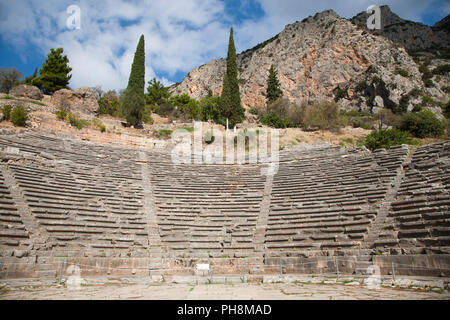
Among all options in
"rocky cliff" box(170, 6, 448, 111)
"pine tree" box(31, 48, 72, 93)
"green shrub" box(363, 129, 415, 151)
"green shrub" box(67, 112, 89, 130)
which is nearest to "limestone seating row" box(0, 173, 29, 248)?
"green shrub" box(67, 112, 89, 130)

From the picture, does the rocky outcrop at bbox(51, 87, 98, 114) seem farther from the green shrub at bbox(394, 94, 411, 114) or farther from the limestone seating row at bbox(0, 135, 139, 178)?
the green shrub at bbox(394, 94, 411, 114)

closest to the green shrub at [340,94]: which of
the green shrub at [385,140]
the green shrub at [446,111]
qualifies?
the green shrub at [446,111]

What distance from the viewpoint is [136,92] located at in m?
27.0

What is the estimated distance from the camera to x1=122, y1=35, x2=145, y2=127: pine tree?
26.1 meters

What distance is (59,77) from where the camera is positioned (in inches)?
1352

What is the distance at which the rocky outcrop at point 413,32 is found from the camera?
215 feet

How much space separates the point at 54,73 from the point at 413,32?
250 feet

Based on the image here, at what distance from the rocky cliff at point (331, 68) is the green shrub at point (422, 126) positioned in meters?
16.9

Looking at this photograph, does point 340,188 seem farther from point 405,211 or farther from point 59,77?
point 59,77

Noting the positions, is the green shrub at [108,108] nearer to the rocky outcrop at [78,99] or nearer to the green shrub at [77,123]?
the rocky outcrop at [78,99]

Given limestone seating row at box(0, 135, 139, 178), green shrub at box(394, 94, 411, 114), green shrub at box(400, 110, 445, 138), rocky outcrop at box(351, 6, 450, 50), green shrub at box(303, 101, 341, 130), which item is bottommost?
limestone seating row at box(0, 135, 139, 178)

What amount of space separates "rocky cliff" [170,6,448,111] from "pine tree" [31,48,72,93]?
3523cm

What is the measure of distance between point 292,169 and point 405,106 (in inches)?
1307
